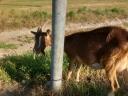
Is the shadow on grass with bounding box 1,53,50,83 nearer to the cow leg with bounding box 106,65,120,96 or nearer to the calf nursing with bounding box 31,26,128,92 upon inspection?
the calf nursing with bounding box 31,26,128,92

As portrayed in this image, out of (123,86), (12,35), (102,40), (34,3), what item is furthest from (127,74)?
(34,3)

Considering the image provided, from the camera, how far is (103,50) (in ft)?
28.8

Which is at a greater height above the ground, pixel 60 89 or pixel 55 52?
pixel 55 52

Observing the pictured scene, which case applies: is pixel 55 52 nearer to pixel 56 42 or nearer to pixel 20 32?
pixel 56 42

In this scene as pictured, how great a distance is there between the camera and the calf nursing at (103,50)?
340 inches

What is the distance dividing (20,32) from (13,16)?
286cm

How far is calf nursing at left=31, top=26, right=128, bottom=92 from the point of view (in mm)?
8633

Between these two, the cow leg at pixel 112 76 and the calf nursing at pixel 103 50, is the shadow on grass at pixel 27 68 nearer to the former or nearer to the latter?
the calf nursing at pixel 103 50

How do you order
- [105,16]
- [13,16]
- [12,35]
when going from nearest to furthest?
[12,35] < [13,16] < [105,16]

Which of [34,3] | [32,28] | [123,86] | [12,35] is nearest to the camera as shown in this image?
[123,86]

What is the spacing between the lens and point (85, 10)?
28.2 meters

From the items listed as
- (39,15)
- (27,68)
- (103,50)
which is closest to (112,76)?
(103,50)

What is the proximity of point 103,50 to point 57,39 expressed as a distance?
0.90 meters

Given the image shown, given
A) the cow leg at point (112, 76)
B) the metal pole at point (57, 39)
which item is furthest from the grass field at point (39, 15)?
the cow leg at point (112, 76)
